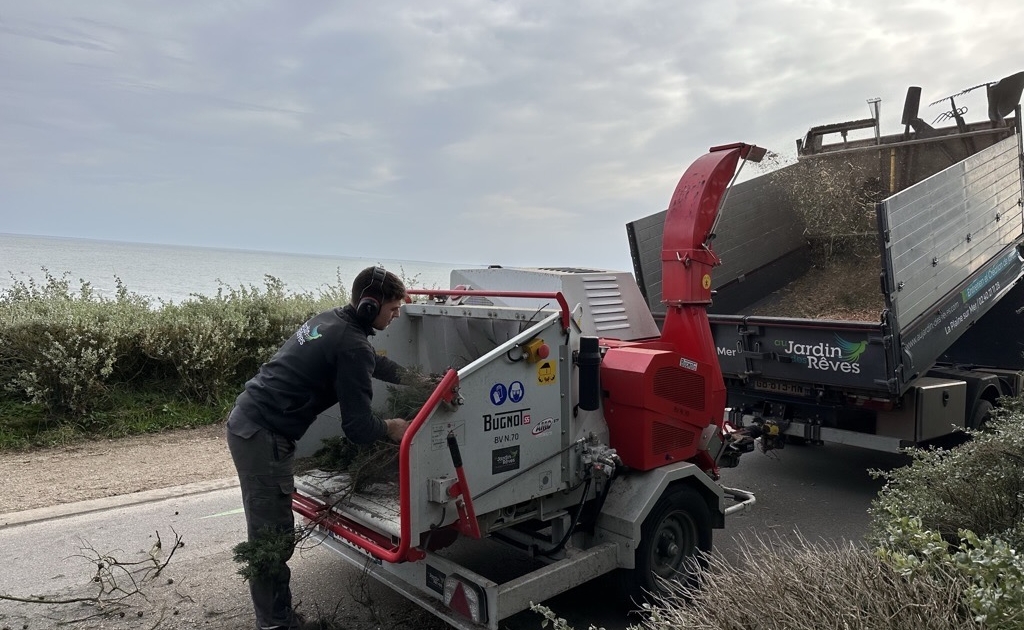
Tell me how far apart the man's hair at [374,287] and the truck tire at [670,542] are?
6.26 ft

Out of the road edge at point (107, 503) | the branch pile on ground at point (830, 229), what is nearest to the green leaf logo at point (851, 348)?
the branch pile on ground at point (830, 229)

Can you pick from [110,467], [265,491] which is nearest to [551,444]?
[265,491]

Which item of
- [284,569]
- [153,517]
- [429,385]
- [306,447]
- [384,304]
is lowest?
[153,517]

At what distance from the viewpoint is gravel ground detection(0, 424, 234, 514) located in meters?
6.30

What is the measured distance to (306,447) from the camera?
4.55 meters

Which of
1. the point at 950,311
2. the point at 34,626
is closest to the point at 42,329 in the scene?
the point at 34,626

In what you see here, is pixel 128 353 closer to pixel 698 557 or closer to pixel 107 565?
pixel 107 565

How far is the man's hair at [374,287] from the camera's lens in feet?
12.1

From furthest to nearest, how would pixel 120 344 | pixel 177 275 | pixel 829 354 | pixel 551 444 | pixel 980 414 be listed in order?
pixel 177 275, pixel 120 344, pixel 980 414, pixel 829 354, pixel 551 444

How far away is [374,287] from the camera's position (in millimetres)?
3691

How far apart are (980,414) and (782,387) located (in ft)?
6.87

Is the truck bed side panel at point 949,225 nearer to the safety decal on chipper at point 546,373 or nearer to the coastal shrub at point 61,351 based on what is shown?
the safety decal on chipper at point 546,373

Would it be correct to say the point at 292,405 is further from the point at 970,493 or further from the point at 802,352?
the point at 802,352

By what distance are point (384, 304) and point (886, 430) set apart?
4.75 meters
